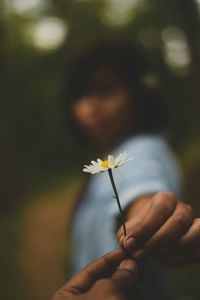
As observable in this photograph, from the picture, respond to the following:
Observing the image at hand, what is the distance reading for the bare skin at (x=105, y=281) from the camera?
1.02 feet

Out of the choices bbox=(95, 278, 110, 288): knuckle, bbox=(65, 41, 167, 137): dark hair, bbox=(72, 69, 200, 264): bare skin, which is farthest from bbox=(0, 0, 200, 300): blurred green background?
bbox=(95, 278, 110, 288): knuckle

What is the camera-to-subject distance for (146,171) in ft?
Result: 1.92

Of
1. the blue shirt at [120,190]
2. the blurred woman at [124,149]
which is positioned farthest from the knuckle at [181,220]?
the blue shirt at [120,190]

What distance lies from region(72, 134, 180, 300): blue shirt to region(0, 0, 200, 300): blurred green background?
47mm

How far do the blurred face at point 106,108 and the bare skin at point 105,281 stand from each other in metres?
0.42

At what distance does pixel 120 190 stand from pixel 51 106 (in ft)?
1.27

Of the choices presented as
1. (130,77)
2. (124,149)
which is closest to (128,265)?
(124,149)

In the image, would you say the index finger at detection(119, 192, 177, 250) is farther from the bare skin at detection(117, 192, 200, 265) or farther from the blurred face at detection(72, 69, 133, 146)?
the blurred face at detection(72, 69, 133, 146)

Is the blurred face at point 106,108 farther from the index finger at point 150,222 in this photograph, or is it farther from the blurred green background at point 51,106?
the index finger at point 150,222

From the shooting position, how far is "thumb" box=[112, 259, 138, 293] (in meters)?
0.33

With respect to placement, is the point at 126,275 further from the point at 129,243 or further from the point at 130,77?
the point at 130,77

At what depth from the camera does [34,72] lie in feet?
2.95

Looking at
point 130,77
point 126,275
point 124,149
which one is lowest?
point 126,275

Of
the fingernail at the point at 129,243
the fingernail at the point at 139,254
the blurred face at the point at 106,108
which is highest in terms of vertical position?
the blurred face at the point at 106,108
